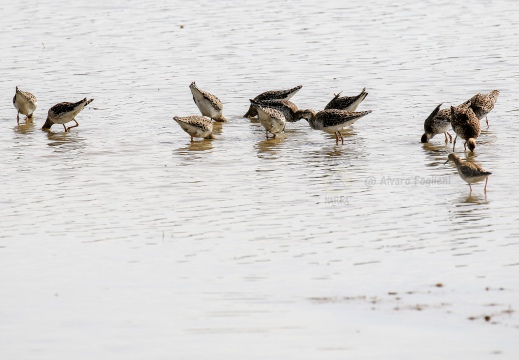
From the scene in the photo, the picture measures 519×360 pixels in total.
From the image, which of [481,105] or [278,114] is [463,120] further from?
[278,114]

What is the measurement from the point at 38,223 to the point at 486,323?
635 cm

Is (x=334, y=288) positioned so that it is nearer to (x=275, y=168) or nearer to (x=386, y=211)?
(x=386, y=211)

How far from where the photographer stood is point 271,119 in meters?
18.5

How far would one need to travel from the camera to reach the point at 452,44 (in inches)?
1091

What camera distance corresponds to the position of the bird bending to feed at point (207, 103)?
1989cm

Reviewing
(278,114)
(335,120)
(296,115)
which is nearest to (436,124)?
(335,120)

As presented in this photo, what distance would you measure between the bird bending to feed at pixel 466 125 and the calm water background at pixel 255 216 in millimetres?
361

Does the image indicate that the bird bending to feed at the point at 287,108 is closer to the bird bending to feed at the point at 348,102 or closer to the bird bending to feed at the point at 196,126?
the bird bending to feed at the point at 348,102

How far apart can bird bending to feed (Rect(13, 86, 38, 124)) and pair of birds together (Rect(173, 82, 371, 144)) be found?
360 centimetres

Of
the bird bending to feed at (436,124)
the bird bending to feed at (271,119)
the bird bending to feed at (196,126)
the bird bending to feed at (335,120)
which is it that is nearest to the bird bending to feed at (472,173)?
the bird bending to feed at (436,124)

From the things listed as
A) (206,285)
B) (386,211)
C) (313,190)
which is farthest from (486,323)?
(313,190)

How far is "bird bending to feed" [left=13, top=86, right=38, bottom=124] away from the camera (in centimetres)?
2056

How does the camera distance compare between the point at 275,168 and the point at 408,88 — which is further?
the point at 408,88

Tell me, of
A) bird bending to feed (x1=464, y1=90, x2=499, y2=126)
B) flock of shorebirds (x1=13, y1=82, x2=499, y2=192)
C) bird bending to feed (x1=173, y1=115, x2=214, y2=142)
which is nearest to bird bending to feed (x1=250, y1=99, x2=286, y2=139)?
flock of shorebirds (x1=13, y1=82, x2=499, y2=192)
